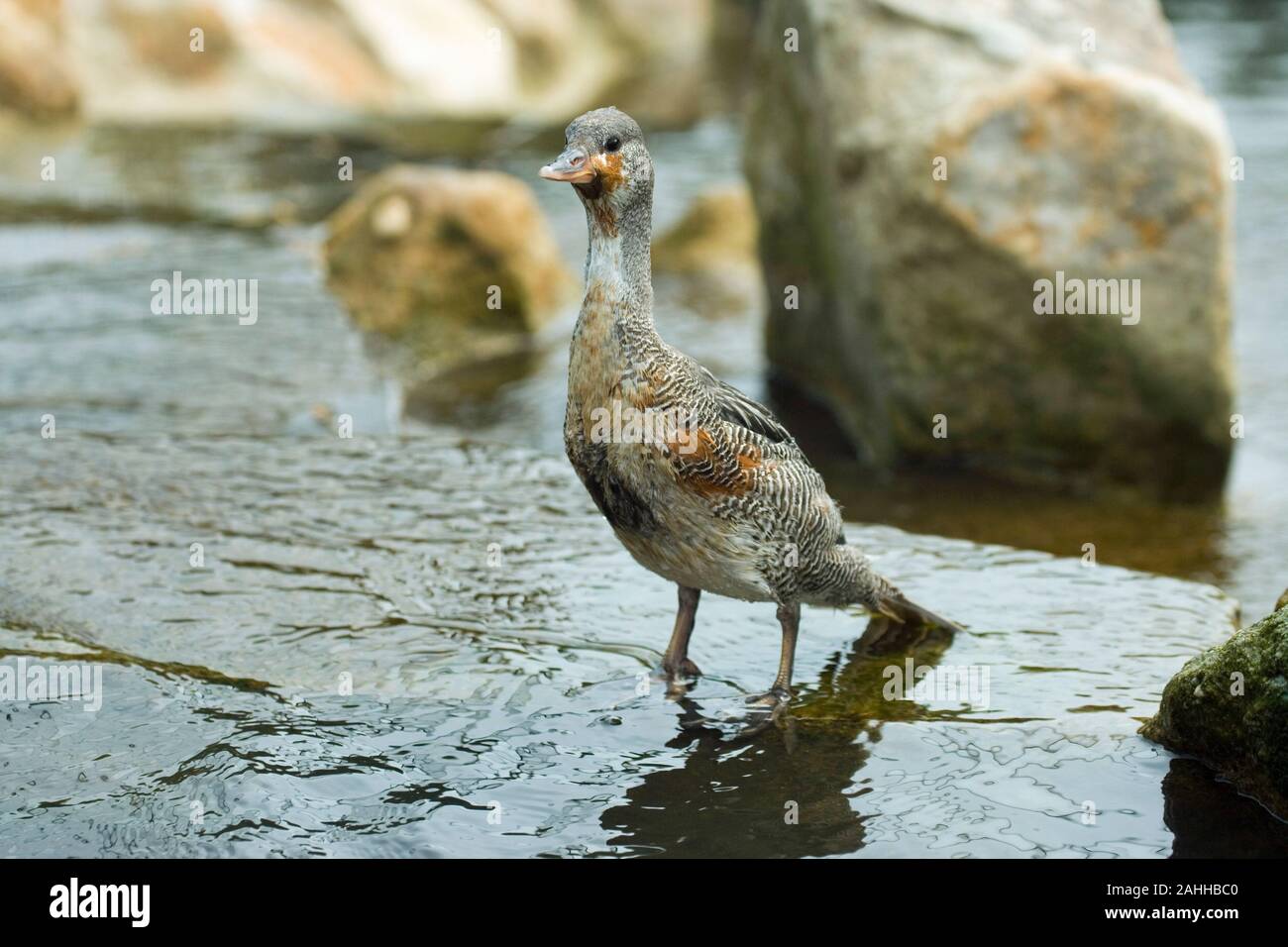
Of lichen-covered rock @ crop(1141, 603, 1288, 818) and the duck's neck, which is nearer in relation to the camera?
lichen-covered rock @ crop(1141, 603, 1288, 818)

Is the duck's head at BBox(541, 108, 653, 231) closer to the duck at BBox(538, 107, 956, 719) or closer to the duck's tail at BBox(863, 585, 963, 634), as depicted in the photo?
the duck at BBox(538, 107, 956, 719)

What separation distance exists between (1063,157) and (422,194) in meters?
5.05

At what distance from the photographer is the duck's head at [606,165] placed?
190 inches

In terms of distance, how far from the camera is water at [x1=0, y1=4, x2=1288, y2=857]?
180 inches

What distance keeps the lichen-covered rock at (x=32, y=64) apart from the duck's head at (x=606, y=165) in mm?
13486

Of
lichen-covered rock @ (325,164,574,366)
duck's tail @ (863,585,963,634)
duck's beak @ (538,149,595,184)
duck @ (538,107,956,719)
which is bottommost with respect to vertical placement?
duck's tail @ (863,585,963,634)

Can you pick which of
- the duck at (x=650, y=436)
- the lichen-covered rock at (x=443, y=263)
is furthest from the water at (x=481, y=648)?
the lichen-covered rock at (x=443, y=263)

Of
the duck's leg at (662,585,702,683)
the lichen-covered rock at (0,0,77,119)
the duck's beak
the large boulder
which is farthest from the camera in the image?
the lichen-covered rock at (0,0,77,119)

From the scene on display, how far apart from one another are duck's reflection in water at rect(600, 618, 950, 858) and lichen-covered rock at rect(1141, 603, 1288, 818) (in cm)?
90

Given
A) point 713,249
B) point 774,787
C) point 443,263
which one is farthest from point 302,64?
point 774,787

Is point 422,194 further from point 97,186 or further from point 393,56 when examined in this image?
point 393,56

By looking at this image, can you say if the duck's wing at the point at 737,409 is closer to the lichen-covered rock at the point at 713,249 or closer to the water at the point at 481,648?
the water at the point at 481,648

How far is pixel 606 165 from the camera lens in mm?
4863

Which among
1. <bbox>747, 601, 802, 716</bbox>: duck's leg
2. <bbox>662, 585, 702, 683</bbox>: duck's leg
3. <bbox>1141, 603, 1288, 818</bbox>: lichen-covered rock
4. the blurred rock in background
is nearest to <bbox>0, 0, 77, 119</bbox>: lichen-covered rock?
the blurred rock in background
